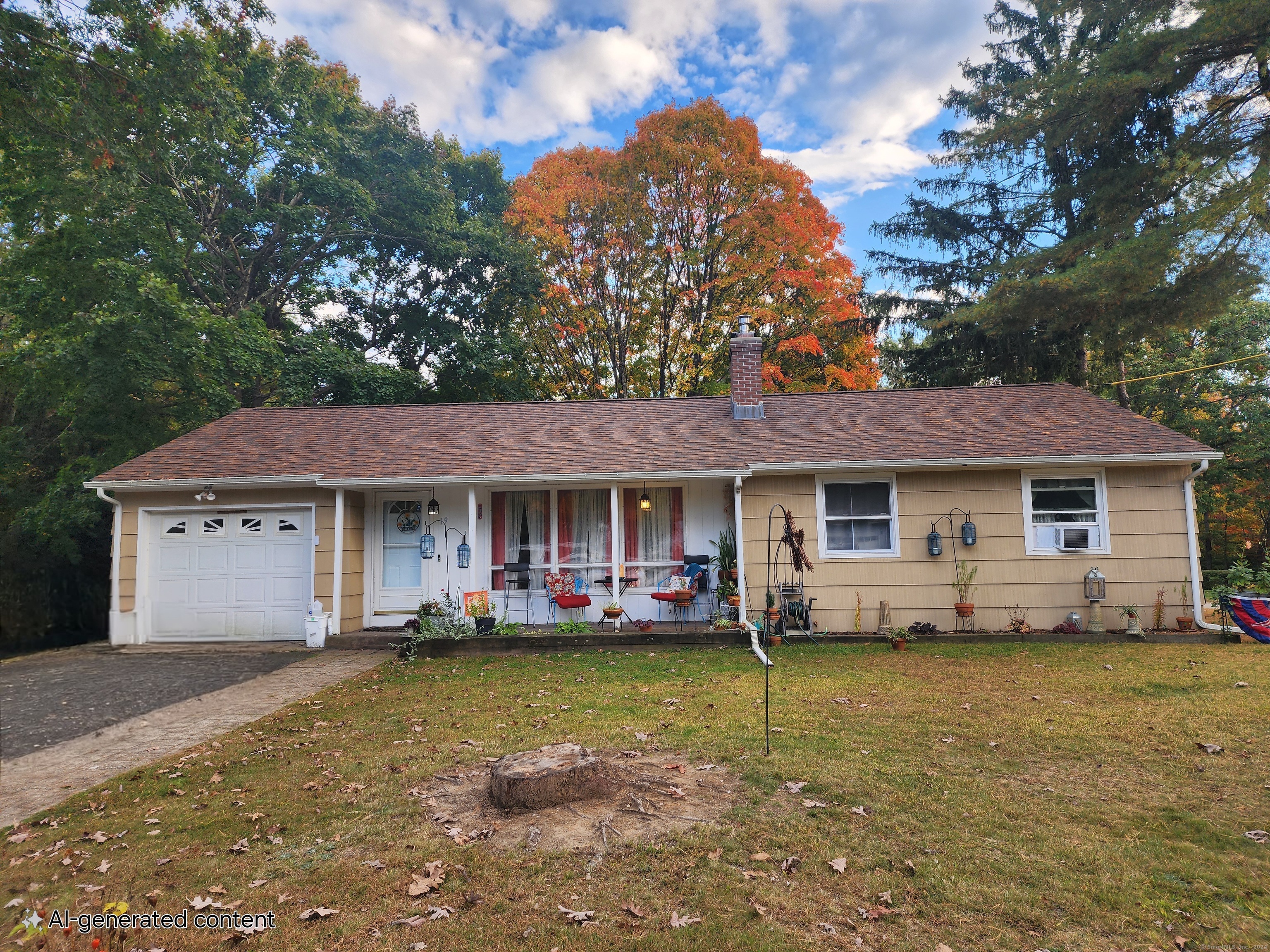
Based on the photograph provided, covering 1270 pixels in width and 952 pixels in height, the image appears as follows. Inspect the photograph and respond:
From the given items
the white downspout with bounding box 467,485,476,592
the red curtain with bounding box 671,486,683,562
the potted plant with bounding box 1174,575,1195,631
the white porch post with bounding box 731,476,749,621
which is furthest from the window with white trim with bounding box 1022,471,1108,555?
→ the white downspout with bounding box 467,485,476,592

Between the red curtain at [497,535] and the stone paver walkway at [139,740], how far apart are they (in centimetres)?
306

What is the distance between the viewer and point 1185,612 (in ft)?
32.9

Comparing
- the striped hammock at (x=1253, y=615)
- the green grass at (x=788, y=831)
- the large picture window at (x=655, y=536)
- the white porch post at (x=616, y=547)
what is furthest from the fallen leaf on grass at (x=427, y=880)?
the striped hammock at (x=1253, y=615)

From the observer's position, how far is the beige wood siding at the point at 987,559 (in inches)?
401

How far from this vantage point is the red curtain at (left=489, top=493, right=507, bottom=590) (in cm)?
1143

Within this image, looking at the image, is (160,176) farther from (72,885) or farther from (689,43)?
(72,885)

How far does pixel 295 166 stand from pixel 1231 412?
1048 inches

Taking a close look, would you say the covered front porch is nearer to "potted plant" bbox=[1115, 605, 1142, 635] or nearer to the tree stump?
"potted plant" bbox=[1115, 605, 1142, 635]

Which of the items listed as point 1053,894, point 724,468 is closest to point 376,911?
point 1053,894

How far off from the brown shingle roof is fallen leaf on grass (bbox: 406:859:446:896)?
24.7 ft

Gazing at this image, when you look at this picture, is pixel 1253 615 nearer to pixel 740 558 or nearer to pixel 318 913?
pixel 740 558

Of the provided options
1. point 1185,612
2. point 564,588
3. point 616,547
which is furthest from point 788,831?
point 1185,612

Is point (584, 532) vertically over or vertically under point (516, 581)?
over

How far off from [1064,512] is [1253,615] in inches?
101
